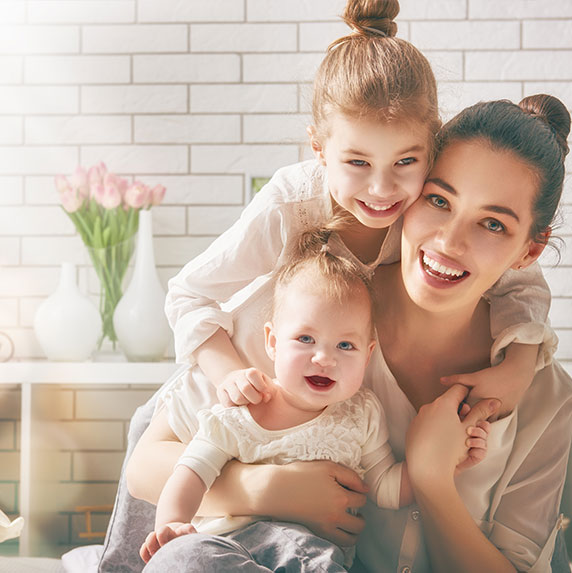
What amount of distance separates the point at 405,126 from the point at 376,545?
0.76m

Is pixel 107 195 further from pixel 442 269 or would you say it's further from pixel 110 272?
pixel 442 269

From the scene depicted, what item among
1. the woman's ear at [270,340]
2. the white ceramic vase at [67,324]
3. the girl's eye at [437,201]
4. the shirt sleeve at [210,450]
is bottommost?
the white ceramic vase at [67,324]

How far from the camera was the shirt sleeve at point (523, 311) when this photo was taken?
134cm

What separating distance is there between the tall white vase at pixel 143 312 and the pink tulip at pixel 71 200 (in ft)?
0.78

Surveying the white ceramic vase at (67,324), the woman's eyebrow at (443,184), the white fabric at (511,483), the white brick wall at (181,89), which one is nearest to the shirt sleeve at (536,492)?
the white fabric at (511,483)

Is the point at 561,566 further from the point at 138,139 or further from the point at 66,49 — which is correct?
the point at 66,49

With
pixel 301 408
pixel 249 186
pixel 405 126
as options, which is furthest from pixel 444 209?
pixel 249 186

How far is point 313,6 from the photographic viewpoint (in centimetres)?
291

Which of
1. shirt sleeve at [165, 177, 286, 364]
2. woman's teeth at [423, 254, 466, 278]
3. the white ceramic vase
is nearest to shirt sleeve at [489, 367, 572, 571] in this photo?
woman's teeth at [423, 254, 466, 278]

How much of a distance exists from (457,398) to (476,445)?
0.09m

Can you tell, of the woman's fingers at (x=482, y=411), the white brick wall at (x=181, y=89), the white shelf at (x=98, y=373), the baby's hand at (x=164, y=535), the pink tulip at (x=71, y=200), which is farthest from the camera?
the white brick wall at (x=181, y=89)

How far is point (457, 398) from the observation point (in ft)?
4.30

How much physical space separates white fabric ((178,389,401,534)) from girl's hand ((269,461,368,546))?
3cm

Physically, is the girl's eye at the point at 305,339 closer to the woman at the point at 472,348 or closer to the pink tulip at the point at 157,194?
the woman at the point at 472,348
